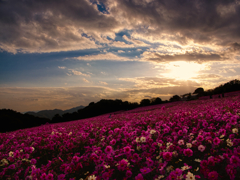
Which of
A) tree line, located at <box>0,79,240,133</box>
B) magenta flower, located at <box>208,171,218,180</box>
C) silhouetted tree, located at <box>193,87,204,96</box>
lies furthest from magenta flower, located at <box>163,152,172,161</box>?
silhouetted tree, located at <box>193,87,204,96</box>

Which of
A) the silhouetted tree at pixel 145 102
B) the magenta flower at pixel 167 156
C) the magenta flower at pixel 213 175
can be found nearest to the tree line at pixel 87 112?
the silhouetted tree at pixel 145 102

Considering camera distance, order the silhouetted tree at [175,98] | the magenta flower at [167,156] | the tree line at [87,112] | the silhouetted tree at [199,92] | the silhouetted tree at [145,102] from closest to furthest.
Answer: the magenta flower at [167,156]
the tree line at [87,112]
the silhouetted tree at [199,92]
the silhouetted tree at [175,98]
the silhouetted tree at [145,102]

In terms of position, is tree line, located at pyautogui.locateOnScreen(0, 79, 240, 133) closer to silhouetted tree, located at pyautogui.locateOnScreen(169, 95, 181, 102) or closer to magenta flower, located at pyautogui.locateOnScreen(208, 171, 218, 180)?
silhouetted tree, located at pyautogui.locateOnScreen(169, 95, 181, 102)

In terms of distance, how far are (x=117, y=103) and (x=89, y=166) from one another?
1676 inches

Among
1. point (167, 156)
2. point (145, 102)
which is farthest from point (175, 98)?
point (167, 156)

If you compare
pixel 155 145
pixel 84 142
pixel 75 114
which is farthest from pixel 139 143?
pixel 75 114

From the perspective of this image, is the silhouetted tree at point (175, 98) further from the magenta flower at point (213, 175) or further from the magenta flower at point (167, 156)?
the magenta flower at point (213, 175)

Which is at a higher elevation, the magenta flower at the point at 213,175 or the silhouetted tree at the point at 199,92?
the silhouetted tree at the point at 199,92

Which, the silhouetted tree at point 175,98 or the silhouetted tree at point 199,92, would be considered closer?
the silhouetted tree at point 199,92

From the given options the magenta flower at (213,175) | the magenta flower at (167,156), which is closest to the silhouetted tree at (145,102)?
the magenta flower at (167,156)

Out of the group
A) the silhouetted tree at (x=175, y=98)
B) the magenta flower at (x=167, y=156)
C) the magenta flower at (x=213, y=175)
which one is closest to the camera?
the magenta flower at (x=213, y=175)

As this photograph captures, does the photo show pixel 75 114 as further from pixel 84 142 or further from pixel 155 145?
pixel 155 145

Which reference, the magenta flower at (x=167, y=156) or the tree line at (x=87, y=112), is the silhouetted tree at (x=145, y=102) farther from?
the magenta flower at (x=167, y=156)

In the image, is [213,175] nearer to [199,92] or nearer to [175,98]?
[175,98]
